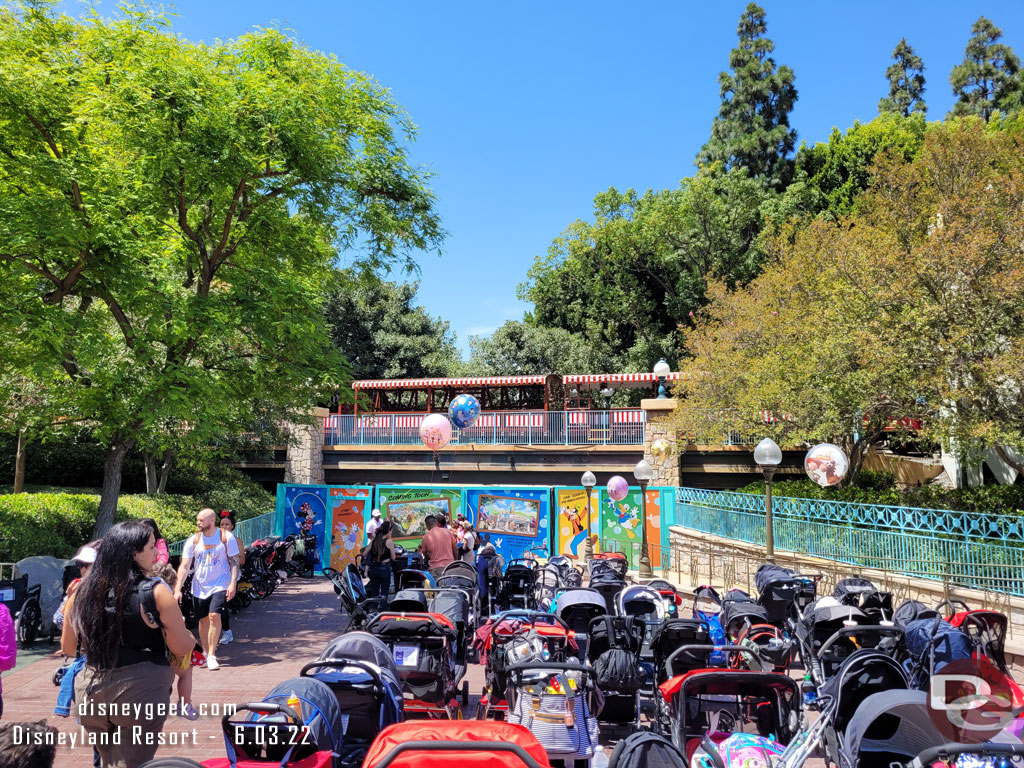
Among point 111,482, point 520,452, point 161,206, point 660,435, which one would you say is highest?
point 161,206

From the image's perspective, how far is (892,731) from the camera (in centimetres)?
408

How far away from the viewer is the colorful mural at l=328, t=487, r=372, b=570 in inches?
717

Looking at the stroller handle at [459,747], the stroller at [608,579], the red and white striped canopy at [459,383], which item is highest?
the red and white striped canopy at [459,383]

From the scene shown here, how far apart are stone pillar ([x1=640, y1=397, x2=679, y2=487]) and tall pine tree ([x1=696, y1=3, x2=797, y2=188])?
83.3 feet

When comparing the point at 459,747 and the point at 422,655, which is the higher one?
the point at 459,747

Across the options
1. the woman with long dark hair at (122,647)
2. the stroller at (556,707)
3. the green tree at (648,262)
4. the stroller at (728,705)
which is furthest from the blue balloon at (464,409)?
the green tree at (648,262)

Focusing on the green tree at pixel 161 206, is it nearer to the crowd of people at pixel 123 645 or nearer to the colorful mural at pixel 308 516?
the colorful mural at pixel 308 516

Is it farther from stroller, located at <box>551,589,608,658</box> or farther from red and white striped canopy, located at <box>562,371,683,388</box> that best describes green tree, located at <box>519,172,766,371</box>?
stroller, located at <box>551,589,608,658</box>

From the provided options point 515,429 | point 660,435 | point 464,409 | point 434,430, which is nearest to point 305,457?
point 515,429

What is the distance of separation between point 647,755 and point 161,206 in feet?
38.7

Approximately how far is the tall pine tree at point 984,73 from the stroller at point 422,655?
58.3 m

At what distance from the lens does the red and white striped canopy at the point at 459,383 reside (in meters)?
28.5

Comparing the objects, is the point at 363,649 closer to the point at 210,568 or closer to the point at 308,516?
the point at 210,568

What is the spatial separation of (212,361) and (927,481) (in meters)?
23.3
